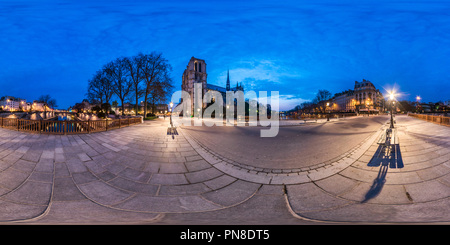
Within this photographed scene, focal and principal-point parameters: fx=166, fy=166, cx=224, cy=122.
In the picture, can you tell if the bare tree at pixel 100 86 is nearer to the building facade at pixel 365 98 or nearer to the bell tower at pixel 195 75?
the bell tower at pixel 195 75

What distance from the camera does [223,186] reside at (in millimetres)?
3537

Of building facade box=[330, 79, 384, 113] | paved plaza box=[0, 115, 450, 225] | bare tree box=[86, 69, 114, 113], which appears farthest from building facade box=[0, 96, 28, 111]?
building facade box=[330, 79, 384, 113]

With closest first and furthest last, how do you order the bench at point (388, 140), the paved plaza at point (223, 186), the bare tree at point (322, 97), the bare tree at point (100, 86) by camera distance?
the paved plaza at point (223, 186)
the bench at point (388, 140)
the bare tree at point (100, 86)
the bare tree at point (322, 97)

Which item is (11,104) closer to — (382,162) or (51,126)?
(51,126)

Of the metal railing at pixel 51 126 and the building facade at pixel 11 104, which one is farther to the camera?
the building facade at pixel 11 104

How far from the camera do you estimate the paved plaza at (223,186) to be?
267cm

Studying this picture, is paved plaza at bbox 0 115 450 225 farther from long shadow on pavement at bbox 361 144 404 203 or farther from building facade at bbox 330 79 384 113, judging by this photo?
building facade at bbox 330 79 384 113

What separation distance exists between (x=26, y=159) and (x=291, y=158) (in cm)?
725

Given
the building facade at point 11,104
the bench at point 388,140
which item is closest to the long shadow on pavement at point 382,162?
the bench at point 388,140

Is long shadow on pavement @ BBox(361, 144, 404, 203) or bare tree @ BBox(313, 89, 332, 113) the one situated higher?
bare tree @ BBox(313, 89, 332, 113)

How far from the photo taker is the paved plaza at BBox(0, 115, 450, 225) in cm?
267
